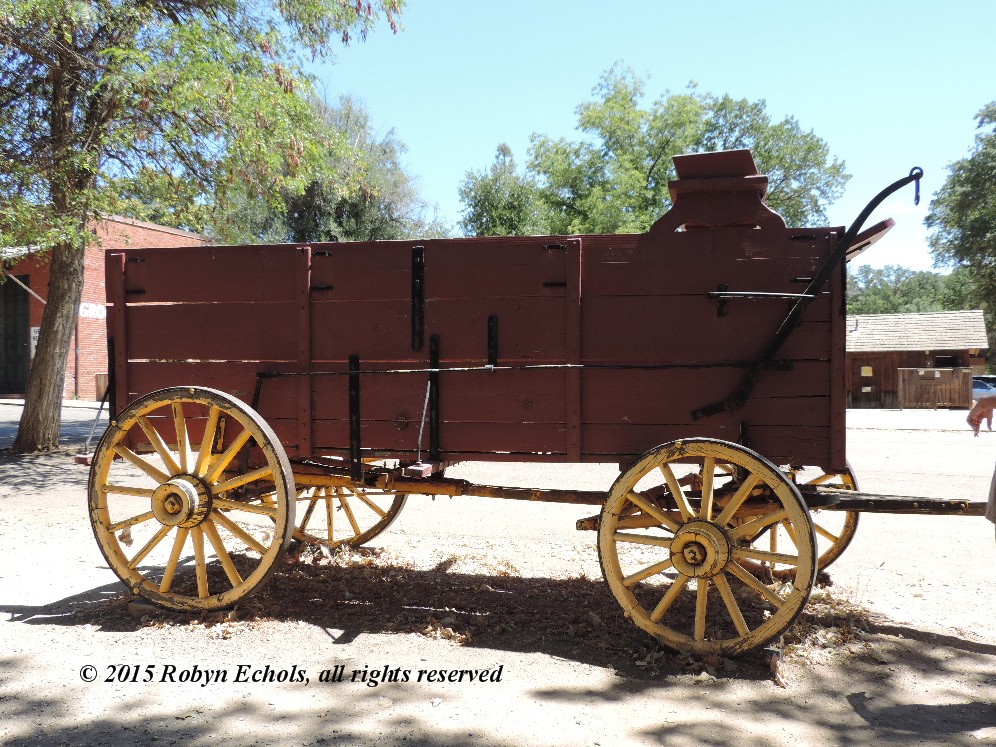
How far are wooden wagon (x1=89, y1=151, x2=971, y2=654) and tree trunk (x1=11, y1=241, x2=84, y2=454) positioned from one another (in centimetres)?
680

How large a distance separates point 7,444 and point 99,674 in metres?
10.3

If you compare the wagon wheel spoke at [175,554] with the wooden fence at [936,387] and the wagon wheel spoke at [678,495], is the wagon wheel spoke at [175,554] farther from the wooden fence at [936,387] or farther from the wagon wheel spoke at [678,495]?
the wooden fence at [936,387]

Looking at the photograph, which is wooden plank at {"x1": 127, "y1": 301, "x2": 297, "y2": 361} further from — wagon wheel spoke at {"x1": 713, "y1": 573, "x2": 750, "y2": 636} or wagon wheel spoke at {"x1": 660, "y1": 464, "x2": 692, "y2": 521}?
wagon wheel spoke at {"x1": 713, "y1": 573, "x2": 750, "y2": 636}

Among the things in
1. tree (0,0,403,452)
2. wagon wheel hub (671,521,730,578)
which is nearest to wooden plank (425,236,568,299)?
wagon wheel hub (671,521,730,578)

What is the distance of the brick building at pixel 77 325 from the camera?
71.8 feet

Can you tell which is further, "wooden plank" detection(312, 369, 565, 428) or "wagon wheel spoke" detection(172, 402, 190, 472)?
"wagon wheel spoke" detection(172, 402, 190, 472)

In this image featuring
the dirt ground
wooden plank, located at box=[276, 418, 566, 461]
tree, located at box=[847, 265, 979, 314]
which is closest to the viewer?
the dirt ground

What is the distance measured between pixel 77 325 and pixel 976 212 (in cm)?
3366

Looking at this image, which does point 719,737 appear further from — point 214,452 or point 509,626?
point 214,452

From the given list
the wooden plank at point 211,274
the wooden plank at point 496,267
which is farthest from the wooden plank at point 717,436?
the wooden plank at point 211,274

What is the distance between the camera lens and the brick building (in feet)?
71.8

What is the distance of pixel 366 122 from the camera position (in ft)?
103

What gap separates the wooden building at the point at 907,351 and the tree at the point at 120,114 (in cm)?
2481

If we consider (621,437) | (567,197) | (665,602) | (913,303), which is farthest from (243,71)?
(913,303)
